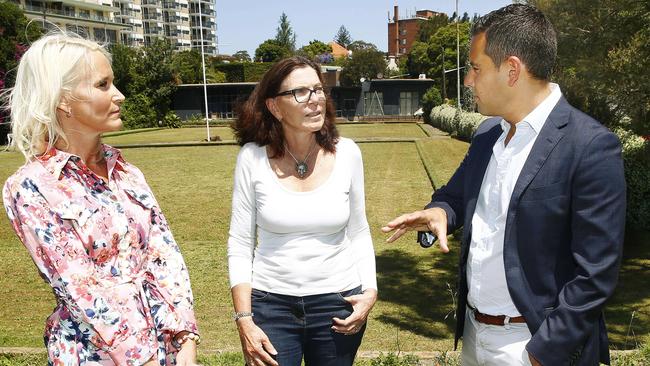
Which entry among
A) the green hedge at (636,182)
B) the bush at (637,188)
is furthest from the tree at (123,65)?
the bush at (637,188)

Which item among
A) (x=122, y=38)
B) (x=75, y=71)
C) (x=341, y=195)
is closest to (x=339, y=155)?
(x=341, y=195)

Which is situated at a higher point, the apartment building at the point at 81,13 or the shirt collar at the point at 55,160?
the apartment building at the point at 81,13

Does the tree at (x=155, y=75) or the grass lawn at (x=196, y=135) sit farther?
the tree at (x=155, y=75)

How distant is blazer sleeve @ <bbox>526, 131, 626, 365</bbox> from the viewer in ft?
6.73

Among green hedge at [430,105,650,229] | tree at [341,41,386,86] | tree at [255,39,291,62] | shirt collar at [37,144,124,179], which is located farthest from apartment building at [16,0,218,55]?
shirt collar at [37,144,124,179]

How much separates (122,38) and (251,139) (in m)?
92.8

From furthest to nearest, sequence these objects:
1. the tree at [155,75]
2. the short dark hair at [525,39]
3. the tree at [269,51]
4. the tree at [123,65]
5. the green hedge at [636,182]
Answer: the tree at [269,51], the tree at [155,75], the tree at [123,65], the green hedge at [636,182], the short dark hair at [525,39]

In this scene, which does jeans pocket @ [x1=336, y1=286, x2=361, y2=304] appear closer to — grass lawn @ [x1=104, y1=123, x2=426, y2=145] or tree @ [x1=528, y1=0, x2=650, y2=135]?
tree @ [x1=528, y1=0, x2=650, y2=135]

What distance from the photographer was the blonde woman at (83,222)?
6.57ft

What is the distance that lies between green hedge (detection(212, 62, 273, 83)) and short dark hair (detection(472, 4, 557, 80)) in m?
64.4

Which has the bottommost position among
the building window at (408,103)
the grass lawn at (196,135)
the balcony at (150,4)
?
the grass lawn at (196,135)

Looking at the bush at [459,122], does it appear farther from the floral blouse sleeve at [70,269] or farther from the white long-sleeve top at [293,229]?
the floral blouse sleeve at [70,269]

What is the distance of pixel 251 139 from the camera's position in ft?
9.78

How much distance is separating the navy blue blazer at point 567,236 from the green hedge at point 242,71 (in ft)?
212
